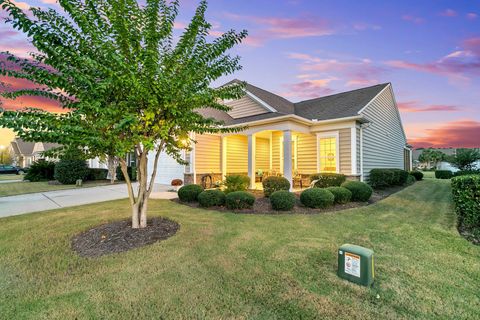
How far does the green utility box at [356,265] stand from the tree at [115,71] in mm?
3318

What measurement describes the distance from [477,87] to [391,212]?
35.4 feet

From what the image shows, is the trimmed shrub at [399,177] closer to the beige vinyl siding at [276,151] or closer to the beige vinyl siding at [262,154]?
the beige vinyl siding at [276,151]

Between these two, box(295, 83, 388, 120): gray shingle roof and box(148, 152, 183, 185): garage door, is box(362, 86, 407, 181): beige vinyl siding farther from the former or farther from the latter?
box(148, 152, 183, 185): garage door

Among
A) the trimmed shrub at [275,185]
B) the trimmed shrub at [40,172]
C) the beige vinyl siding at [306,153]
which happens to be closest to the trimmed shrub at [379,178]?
the beige vinyl siding at [306,153]

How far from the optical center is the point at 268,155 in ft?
45.7

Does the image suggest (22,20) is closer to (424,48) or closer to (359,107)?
(359,107)

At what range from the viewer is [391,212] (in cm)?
618

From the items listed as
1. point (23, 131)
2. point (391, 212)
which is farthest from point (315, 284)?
point (391, 212)

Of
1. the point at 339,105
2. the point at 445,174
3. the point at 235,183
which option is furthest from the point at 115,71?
the point at 445,174

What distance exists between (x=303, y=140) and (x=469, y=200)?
7.08 metres

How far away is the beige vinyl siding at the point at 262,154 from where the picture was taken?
43.7 feet

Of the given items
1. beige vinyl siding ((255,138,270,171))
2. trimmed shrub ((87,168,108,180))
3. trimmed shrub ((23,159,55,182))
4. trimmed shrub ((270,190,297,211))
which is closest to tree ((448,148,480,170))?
beige vinyl siding ((255,138,270,171))

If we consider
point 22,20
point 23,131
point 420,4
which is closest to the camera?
point 23,131

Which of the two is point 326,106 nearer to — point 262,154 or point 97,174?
point 262,154
